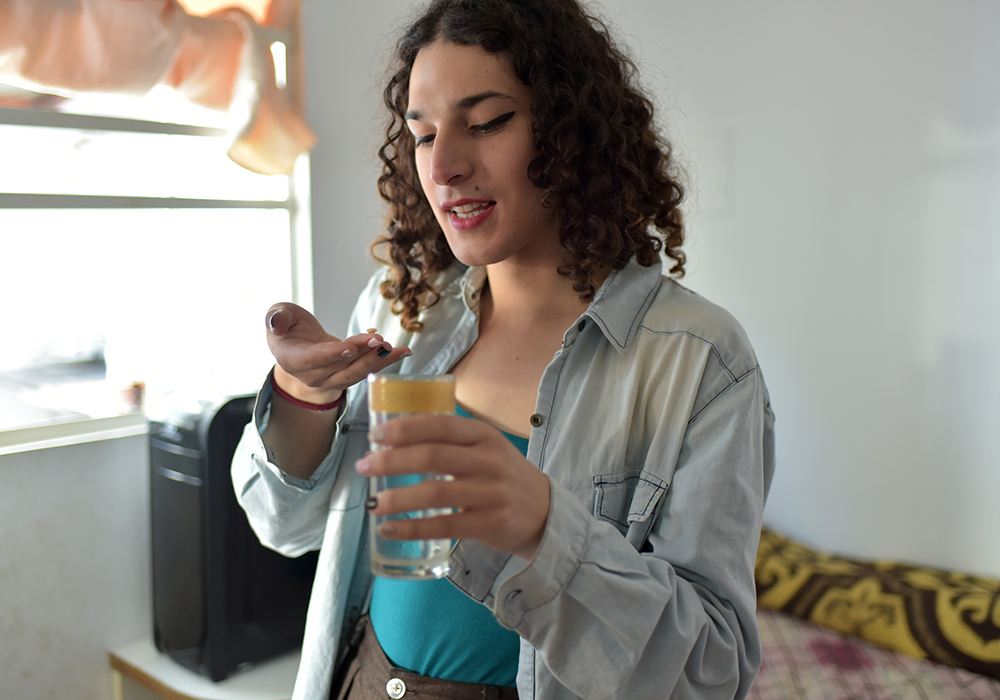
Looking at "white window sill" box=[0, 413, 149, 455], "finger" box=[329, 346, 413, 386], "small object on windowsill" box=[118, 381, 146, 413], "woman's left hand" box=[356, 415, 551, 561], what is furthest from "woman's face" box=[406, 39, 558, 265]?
"small object on windowsill" box=[118, 381, 146, 413]

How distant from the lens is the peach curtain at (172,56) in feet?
5.68

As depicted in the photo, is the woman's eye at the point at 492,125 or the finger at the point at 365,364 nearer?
the finger at the point at 365,364

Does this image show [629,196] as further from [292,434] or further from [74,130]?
[74,130]

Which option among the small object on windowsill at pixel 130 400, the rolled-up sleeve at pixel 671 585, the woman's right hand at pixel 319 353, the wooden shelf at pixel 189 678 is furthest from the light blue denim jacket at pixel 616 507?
the small object on windowsill at pixel 130 400

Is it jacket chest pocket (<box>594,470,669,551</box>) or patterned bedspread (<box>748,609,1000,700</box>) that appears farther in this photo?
patterned bedspread (<box>748,609,1000,700</box>)


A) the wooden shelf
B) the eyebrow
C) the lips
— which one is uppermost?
the eyebrow

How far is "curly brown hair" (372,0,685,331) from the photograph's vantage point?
1.07m

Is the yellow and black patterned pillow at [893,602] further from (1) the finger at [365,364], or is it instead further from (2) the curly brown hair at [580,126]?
(1) the finger at [365,364]

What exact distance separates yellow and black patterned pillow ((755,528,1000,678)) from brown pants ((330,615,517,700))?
1.60 metres

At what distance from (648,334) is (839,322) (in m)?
1.67

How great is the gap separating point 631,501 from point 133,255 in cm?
A: 172

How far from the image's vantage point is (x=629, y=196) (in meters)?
1.13

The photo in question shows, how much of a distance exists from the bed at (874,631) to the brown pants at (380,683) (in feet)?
3.91

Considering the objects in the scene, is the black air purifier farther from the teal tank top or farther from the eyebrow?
the eyebrow
